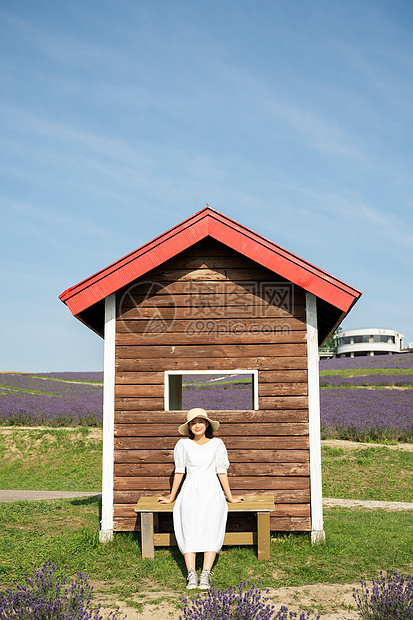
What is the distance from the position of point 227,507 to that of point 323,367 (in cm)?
4261

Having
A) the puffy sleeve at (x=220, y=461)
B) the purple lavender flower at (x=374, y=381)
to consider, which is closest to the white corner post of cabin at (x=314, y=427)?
the puffy sleeve at (x=220, y=461)

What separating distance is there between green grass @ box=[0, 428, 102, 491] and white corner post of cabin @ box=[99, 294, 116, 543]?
736 centimetres

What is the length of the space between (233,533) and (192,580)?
1.33 meters

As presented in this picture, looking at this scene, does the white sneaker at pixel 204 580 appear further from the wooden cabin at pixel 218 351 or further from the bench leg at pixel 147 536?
the wooden cabin at pixel 218 351

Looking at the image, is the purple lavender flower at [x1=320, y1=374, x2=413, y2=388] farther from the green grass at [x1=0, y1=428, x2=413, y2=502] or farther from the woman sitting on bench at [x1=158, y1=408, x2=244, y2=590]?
the woman sitting on bench at [x1=158, y1=408, x2=244, y2=590]

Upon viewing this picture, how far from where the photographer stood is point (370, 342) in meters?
81.3

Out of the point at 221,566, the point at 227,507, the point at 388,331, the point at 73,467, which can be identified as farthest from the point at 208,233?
the point at 388,331

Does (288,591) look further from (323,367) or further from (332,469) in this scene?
(323,367)

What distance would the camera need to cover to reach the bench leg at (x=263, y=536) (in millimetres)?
7051

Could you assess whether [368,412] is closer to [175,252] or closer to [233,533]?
[233,533]

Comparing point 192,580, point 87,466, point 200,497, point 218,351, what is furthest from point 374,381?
point 192,580

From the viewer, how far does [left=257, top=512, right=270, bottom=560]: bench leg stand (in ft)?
23.1

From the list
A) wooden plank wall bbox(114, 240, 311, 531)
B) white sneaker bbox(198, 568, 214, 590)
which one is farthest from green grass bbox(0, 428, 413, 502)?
white sneaker bbox(198, 568, 214, 590)

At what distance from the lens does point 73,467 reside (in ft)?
56.6
